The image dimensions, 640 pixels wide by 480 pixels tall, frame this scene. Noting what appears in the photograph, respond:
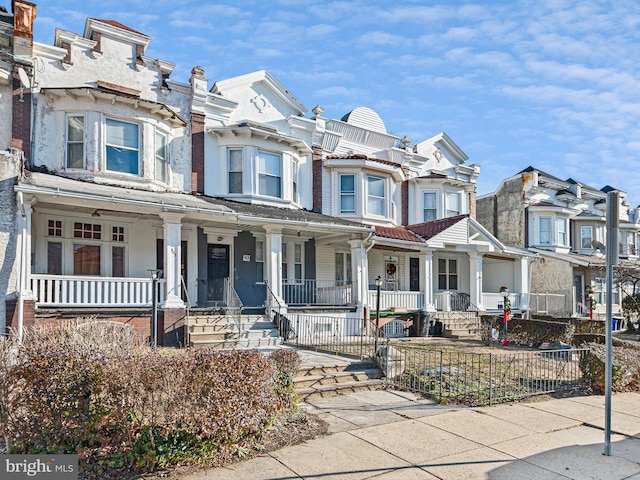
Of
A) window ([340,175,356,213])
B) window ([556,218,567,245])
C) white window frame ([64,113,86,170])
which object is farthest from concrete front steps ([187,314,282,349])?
window ([556,218,567,245])

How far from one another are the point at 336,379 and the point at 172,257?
6392 millimetres

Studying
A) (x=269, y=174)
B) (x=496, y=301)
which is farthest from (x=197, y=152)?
(x=496, y=301)

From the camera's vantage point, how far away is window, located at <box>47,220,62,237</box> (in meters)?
14.9

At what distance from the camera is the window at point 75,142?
14836 millimetres

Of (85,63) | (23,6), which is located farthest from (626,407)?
(23,6)

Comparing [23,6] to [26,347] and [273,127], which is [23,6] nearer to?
[273,127]

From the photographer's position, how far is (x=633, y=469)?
613 cm

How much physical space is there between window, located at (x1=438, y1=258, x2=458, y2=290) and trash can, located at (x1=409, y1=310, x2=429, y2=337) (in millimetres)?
5102

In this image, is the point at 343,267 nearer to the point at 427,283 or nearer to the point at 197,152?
the point at 427,283

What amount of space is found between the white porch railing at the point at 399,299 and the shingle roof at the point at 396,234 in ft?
7.04

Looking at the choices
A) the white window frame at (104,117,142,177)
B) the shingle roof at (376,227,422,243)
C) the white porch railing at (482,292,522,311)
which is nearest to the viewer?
the white window frame at (104,117,142,177)

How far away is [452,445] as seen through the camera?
22.4 ft

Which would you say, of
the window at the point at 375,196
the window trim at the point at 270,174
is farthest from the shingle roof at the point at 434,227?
the window trim at the point at 270,174

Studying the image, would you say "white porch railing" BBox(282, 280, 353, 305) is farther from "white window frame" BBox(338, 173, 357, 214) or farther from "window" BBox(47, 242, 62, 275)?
"window" BBox(47, 242, 62, 275)
